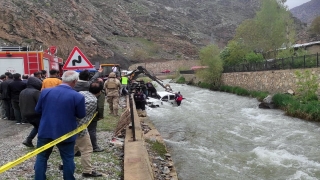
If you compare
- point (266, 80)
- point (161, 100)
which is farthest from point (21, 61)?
point (266, 80)

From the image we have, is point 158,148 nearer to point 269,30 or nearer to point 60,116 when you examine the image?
point 60,116

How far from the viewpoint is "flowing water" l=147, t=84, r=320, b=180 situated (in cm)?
945

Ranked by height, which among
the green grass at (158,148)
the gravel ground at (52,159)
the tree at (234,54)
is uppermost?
the tree at (234,54)

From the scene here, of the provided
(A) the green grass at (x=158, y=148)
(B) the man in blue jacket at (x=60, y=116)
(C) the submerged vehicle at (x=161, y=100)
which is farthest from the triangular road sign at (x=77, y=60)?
(C) the submerged vehicle at (x=161, y=100)

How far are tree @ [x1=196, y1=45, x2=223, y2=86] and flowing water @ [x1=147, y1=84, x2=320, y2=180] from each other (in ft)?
70.3

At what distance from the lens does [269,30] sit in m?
48.2

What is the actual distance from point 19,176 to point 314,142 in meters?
10.1

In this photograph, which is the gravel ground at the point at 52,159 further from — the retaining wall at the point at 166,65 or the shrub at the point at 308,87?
the retaining wall at the point at 166,65

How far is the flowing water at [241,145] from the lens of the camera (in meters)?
9.45

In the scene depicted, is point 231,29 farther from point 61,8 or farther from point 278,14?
point 278,14

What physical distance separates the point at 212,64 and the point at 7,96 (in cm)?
3181

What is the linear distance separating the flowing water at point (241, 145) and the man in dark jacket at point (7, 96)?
600 centimetres

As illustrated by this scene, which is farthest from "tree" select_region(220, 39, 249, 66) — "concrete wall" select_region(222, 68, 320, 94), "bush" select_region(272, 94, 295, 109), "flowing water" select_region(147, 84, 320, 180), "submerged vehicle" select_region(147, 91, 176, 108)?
"flowing water" select_region(147, 84, 320, 180)

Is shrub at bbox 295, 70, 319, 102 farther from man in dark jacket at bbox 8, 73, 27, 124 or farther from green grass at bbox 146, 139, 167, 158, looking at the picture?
man in dark jacket at bbox 8, 73, 27, 124
